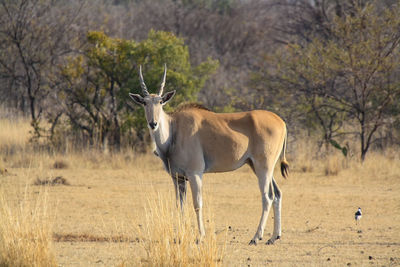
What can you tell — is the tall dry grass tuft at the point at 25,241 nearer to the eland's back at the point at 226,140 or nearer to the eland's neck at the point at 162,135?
the eland's neck at the point at 162,135

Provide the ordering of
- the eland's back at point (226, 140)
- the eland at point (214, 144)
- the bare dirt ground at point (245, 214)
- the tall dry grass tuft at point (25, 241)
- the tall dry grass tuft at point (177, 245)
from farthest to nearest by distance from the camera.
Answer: the eland's back at point (226, 140)
the eland at point (214, 144)
the bare dirt ground at point (245, 214)
the tall dry grass tuft at point (25, 241)
the tall dry grass tuft at point (177, 245)

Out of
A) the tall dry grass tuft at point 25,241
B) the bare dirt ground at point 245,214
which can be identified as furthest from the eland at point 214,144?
the tall dry grass tuft at point 25,241

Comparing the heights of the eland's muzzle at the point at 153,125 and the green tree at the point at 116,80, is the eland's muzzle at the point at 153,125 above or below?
below

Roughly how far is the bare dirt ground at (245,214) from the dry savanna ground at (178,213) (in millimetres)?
17

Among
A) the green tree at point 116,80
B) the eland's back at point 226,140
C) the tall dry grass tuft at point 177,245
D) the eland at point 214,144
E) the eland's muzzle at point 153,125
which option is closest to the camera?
the tall dry grass tuft at point 177,245

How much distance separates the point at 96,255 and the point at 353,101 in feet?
31.7

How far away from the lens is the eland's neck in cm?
795

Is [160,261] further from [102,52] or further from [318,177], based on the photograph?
[102,52]

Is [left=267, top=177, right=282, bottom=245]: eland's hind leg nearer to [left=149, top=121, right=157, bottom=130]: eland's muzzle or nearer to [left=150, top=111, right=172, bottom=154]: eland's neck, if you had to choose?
[left=150, top=111, right=172, bottom=154]: eland's neck

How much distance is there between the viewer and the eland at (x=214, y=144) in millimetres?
7934

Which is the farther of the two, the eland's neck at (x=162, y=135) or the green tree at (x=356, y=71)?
the green tree at (x=356, y=71)

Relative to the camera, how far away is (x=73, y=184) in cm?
1291

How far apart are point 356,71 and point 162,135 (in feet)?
26.1

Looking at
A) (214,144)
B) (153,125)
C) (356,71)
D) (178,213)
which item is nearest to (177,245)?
(178,213)
